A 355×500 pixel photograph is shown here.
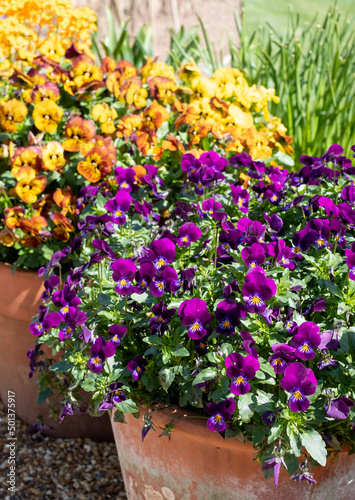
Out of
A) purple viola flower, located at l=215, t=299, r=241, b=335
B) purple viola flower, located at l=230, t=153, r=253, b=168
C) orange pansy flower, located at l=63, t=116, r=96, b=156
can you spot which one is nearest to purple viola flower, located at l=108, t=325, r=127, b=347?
purple viola flower, located at l=215, t=299, r=241, b=335

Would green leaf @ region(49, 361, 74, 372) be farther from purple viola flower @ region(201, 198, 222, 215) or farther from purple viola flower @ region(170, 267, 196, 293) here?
purple viola flower @ region(201, 198, 222, 215)

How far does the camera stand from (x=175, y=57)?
2.85m

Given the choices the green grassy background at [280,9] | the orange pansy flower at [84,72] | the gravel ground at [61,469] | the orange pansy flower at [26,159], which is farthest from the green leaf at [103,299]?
the green grassy background at [280,9]

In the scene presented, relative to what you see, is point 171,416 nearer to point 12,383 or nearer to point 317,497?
point 317,497

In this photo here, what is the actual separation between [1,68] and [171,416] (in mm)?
1594

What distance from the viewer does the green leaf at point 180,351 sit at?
1260 millimetres

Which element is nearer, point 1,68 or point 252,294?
point 252,294

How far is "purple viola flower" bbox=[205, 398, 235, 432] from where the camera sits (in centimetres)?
121

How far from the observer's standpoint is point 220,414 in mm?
1227

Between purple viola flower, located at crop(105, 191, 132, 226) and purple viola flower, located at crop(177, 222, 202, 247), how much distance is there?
17cm

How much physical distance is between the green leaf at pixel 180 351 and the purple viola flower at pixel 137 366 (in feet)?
0.29

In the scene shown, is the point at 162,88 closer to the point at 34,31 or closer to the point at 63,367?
the point at 34,31

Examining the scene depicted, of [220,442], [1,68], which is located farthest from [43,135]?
[220,442]

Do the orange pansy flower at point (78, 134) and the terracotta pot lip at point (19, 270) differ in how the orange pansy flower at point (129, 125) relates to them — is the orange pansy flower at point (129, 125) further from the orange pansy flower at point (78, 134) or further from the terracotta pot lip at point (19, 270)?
the terracotta pot lip at point (19, 270)
